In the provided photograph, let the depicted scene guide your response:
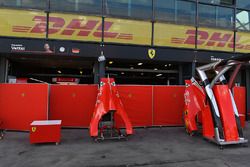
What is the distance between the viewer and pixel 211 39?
440 inches

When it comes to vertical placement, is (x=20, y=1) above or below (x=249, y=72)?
above

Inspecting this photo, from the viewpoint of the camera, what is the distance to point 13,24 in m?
9.19

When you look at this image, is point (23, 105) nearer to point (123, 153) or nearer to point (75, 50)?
point (75, 50)

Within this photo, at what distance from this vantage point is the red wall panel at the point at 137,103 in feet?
30.9

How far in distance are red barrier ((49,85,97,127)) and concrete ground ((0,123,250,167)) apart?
138cm

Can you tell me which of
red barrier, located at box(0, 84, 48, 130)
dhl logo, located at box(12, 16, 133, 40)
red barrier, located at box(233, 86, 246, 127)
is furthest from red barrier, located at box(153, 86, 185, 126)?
red barrier, located at box(0, 84, 48, 130)

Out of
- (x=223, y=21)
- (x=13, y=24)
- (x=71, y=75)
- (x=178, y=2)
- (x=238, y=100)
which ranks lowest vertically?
(x=238, y=100)

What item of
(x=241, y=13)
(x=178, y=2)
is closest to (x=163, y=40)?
(x=178, y=2)

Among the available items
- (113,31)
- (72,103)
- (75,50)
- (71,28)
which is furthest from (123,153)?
(71,28)

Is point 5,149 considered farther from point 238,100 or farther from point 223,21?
point 223,21

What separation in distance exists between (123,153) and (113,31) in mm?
5844

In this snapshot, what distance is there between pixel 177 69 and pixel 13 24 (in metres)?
8.11

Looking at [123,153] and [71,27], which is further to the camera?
[71,27]

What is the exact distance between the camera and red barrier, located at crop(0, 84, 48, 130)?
8.36 m
